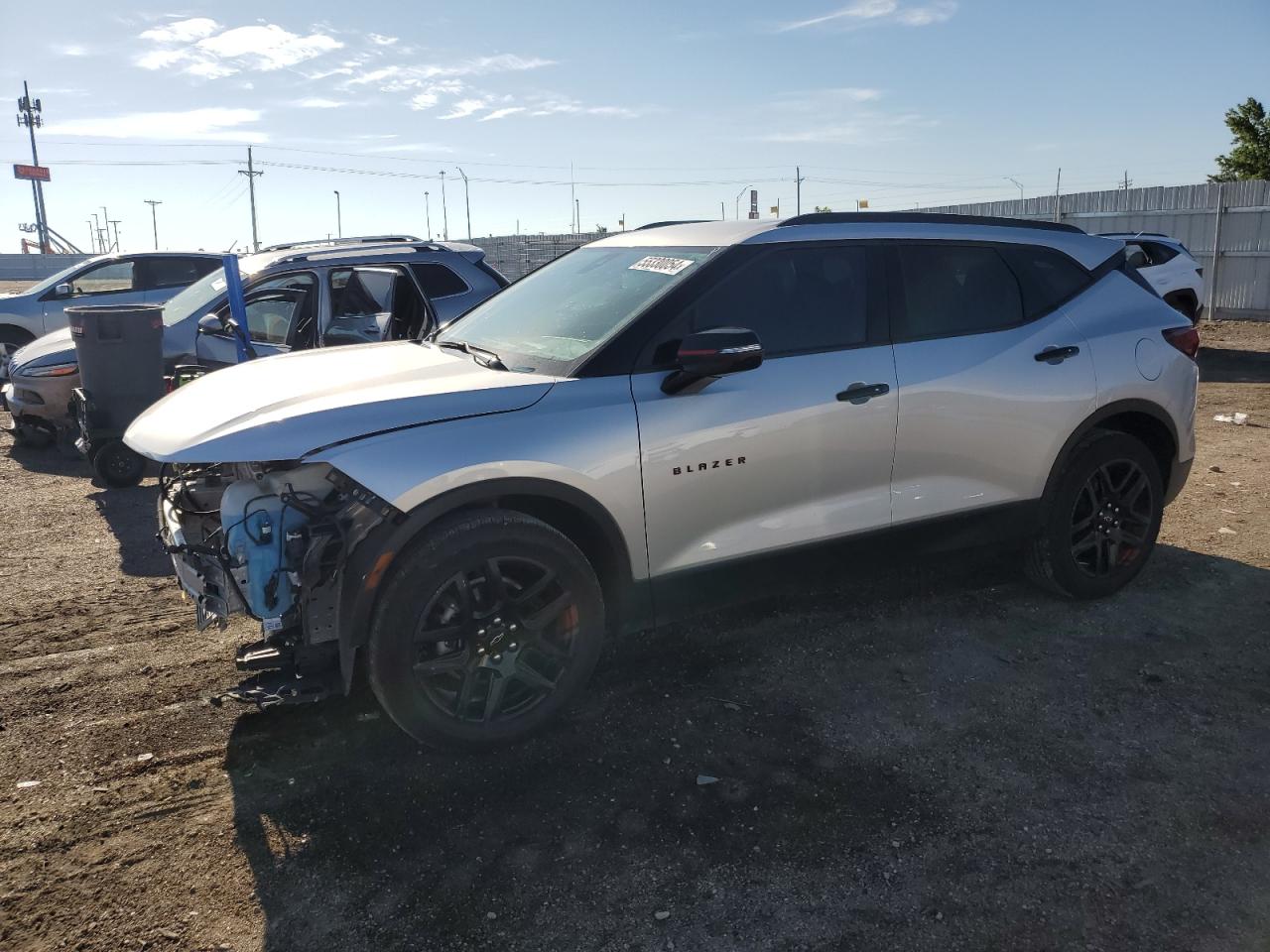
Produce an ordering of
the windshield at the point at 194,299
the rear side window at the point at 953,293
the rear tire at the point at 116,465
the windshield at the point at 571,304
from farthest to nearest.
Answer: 1. the windshield at the point at 194,299
2. the rear tire at the point at 116,465
3. the rear side window at the point at 953,293
4. the windshield at the point at 571,304

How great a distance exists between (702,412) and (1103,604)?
262 centimetres

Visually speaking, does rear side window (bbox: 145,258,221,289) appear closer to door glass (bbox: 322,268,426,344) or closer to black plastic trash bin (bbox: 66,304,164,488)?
black plastic trash bin (bbox: 66,304,164,488)

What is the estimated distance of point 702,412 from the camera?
3.64 m

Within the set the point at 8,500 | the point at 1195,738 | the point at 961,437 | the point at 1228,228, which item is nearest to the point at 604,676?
the point at 961,437

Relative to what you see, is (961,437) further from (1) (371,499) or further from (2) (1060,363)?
(1) (371,499)

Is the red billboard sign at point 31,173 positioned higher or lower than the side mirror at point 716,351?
higher

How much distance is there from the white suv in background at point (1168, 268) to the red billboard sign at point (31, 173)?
7328cm

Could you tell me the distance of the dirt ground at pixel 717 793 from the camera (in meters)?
2.67

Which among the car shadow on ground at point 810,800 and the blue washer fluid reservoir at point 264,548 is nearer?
the car shadow on ground at point 810,800

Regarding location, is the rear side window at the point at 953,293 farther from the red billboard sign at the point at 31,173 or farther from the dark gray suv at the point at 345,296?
the red billboard sign at the point at 31,173

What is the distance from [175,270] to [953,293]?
10982mm

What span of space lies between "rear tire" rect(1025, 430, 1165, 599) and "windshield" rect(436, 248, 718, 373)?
219cm

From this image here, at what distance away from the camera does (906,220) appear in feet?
14.6

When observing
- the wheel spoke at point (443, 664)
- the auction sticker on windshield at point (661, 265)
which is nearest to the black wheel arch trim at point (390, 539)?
the wheel spoke at point (443, 664)
